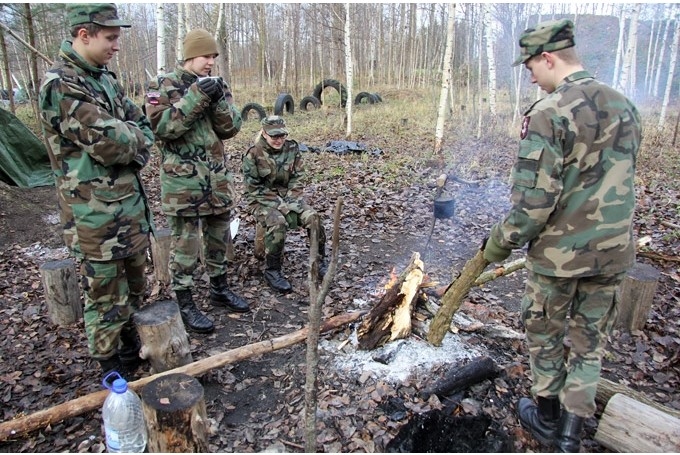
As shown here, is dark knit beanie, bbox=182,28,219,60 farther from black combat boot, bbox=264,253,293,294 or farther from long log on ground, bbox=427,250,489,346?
long log on ground, bbox=427,250,489,346

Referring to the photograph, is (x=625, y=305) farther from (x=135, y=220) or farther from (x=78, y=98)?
(x=78, y=98)

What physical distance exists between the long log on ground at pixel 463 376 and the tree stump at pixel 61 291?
3.29 m

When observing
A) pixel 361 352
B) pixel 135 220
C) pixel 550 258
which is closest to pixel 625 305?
pixel 550 258

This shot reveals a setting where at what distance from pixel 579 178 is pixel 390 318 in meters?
1.79

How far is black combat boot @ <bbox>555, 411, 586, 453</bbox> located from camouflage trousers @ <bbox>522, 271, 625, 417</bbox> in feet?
0.14

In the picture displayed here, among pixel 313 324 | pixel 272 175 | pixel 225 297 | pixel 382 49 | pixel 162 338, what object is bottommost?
pixel 225 297

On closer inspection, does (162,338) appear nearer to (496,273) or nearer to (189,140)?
(189,140)

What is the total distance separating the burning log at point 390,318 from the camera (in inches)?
137

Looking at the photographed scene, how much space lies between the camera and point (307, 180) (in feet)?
28.6

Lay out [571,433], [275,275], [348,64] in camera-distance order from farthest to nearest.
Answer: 1. [348,64]
2. [275,275]
3. [571,433]

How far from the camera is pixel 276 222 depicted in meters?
4.68

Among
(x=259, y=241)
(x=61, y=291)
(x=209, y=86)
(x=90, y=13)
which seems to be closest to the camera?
(x=90, y=13)

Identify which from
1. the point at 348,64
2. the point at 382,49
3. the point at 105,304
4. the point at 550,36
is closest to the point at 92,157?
the point at 105,304

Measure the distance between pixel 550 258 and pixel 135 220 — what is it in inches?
106
